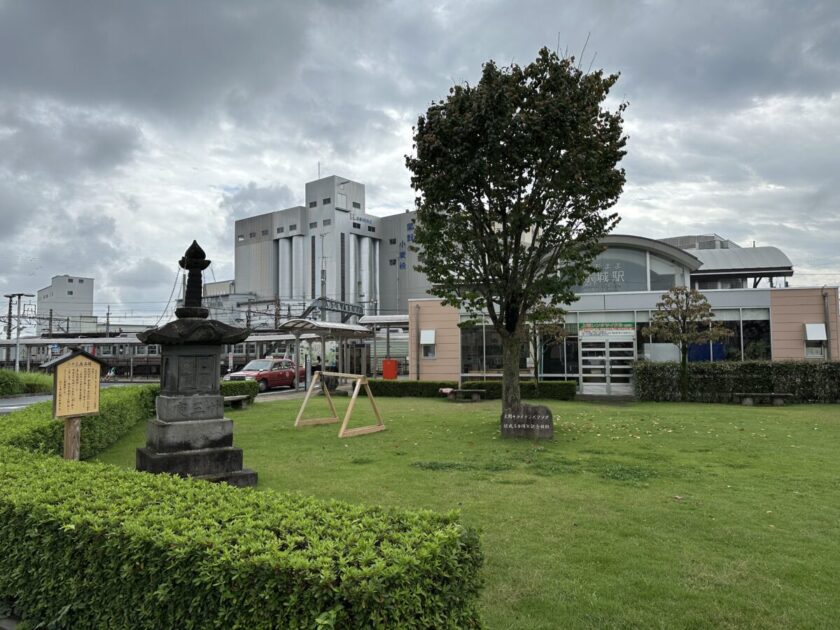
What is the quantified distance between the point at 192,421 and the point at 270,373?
20622 mm

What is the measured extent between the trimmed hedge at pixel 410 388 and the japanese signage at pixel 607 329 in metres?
5.58

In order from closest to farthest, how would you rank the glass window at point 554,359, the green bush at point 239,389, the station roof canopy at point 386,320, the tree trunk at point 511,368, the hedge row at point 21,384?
the tree trunk at point 511,368
the green bush at point 239,389
the glass window at point 554,359
the hedge row at point 21,384
the station roof canopy at point 386,320

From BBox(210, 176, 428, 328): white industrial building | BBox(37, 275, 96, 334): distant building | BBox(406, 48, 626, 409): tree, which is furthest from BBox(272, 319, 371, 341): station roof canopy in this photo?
BBox(37, 275, 96, 334): distant building

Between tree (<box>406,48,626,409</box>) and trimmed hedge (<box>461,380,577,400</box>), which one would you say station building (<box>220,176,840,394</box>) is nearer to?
trimmed hedge (<box>461,380,577,400</box>)

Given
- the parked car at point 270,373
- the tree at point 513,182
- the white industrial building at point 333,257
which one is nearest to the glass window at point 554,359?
the tree at point 513,182

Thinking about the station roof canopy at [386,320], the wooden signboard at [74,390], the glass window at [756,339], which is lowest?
the wooden signboard at [74,390]

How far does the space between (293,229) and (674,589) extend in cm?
6621

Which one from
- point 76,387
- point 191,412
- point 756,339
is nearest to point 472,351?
point 756,339

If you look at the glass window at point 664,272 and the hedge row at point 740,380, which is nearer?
the hedge row at point 740,380

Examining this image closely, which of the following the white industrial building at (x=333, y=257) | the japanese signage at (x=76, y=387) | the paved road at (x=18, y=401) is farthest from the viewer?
the white industrial building at (x=333, y=257)

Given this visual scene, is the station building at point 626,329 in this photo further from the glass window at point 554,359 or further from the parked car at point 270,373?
the parked car at point 270,373

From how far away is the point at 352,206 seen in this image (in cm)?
6625

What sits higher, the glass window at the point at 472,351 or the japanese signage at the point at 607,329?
the japanese signage at the point at 607,329

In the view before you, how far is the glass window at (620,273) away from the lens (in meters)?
22.9
